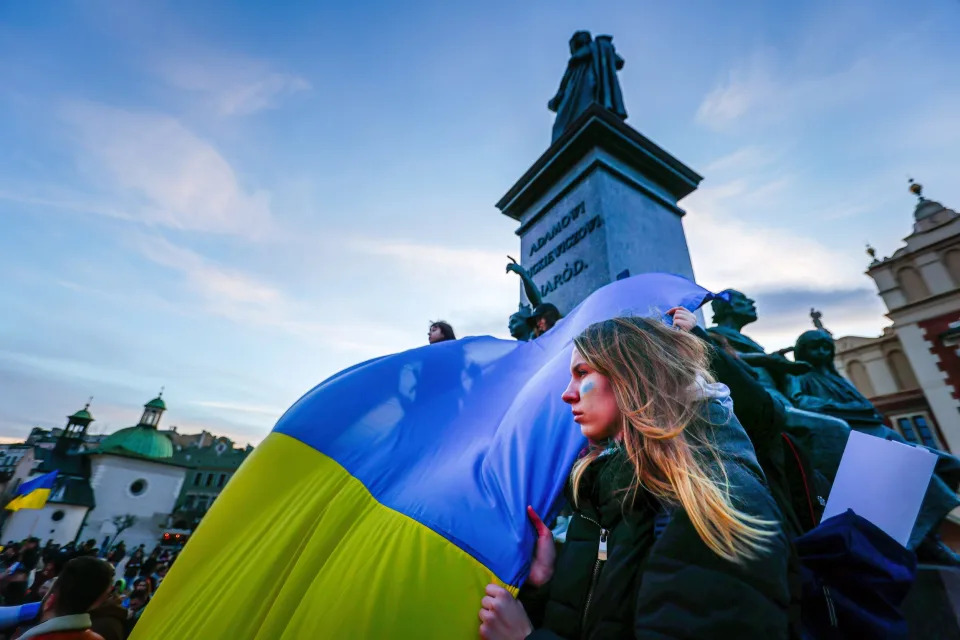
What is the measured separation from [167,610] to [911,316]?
3320 cm

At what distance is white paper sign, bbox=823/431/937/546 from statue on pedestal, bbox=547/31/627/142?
662cm

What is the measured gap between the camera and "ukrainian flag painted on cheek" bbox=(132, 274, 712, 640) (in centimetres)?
144

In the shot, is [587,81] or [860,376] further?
[860,376]

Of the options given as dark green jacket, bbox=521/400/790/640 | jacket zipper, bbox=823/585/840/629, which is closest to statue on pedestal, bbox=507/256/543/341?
dark green jacket, bbox=521/400/790/640

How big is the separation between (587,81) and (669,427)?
8022 mm

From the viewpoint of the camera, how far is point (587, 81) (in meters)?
7.60

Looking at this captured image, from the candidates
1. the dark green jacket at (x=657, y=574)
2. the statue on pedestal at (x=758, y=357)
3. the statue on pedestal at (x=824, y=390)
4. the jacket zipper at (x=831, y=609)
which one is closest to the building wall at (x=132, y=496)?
the statue on pedestal at (x=758, y=357)

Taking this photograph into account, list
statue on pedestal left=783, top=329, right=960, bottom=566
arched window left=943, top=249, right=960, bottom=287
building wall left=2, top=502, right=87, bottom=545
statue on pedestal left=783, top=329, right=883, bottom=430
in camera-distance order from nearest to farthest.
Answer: statue on pedestal left=783, top=329, right=960, bottom=566 < statue on pedestal left=783, top=329, right=883, bottom=430 < arched window left=943, top=249, right=960, bottom=287 < building wall left=2, top=502, right=87, bottom=545

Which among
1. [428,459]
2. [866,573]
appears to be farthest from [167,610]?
[866,573]

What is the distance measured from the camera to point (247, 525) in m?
1.87

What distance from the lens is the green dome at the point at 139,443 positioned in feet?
158

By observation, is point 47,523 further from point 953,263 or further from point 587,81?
point 953,263

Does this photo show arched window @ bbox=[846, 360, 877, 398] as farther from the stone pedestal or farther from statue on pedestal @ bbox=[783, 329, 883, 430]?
statue on pedestal @ bbox=[783, 329, 883, 430]

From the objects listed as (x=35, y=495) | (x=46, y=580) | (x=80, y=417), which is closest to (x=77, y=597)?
(x=46, y=580)
